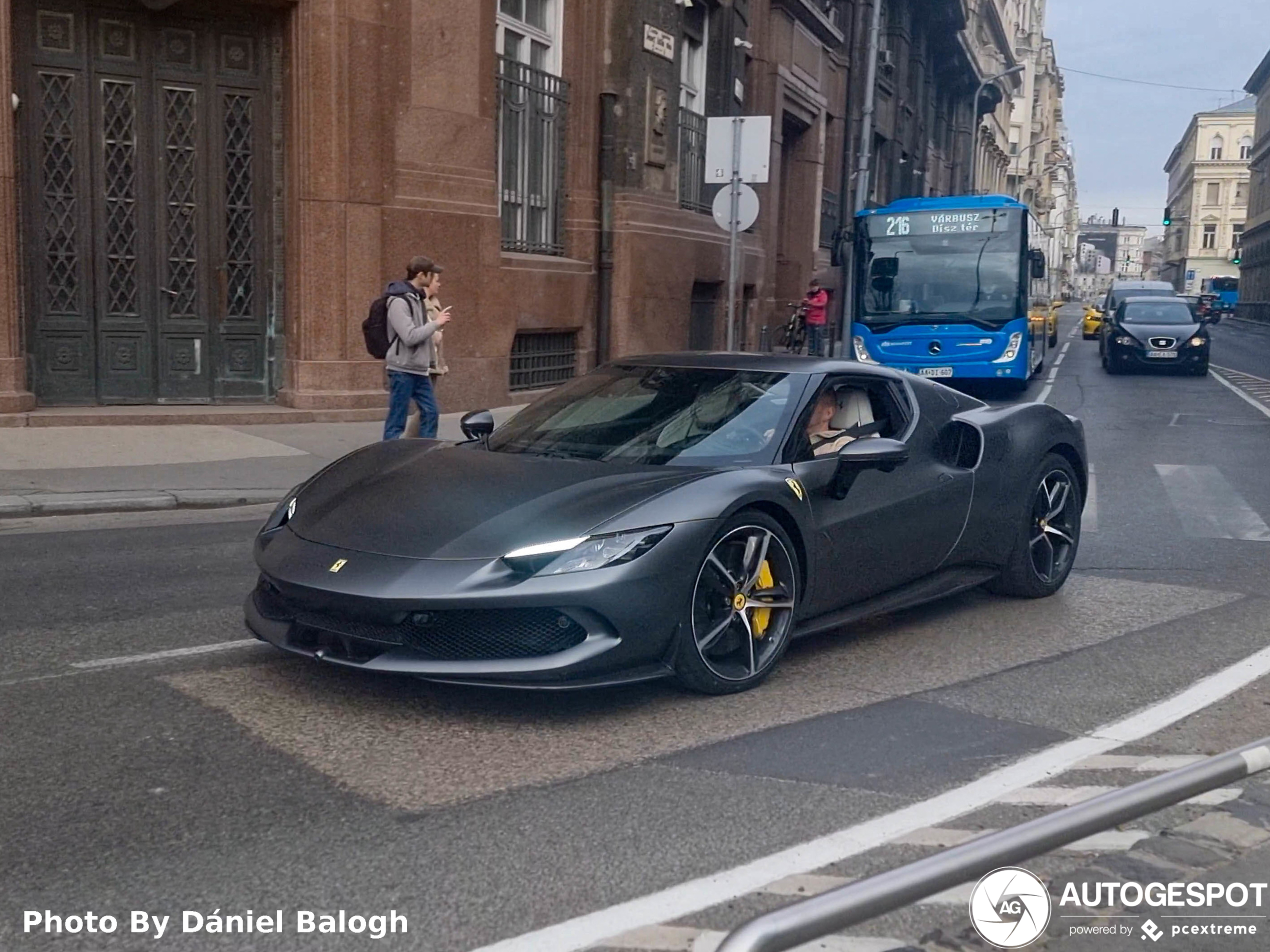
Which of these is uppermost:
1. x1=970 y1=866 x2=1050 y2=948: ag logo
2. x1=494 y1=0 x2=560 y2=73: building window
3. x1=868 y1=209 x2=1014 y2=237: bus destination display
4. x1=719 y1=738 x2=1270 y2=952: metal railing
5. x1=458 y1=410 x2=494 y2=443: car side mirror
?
x1=494 y1=0 x2=560 y2=73: building window

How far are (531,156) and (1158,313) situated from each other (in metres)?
15.7

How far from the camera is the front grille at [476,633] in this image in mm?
4676

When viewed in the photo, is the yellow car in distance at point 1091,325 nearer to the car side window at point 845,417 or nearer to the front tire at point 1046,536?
the front tire at point 1046,536

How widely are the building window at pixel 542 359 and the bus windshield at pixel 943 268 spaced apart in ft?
17.9

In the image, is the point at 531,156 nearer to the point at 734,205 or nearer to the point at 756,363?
the point at 734,205

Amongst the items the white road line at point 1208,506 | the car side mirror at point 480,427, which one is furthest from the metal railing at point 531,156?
the car side mirror at point 480,427

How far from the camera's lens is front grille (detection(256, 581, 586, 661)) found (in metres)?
4.68

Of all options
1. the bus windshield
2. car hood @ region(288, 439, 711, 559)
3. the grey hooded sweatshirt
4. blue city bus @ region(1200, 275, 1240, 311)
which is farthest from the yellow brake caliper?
blue city bus @ region(1200, 275, 1240, 311)

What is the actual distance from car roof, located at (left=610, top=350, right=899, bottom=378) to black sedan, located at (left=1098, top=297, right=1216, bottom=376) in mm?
22073

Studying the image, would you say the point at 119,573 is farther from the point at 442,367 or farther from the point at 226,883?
the point at 442,367

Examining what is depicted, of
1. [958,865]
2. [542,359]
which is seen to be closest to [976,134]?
[542,359]

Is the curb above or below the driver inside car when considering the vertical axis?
below

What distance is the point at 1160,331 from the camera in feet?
89.7

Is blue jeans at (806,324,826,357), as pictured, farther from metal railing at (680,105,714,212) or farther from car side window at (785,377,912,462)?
car side window at (785,377,912,462)
